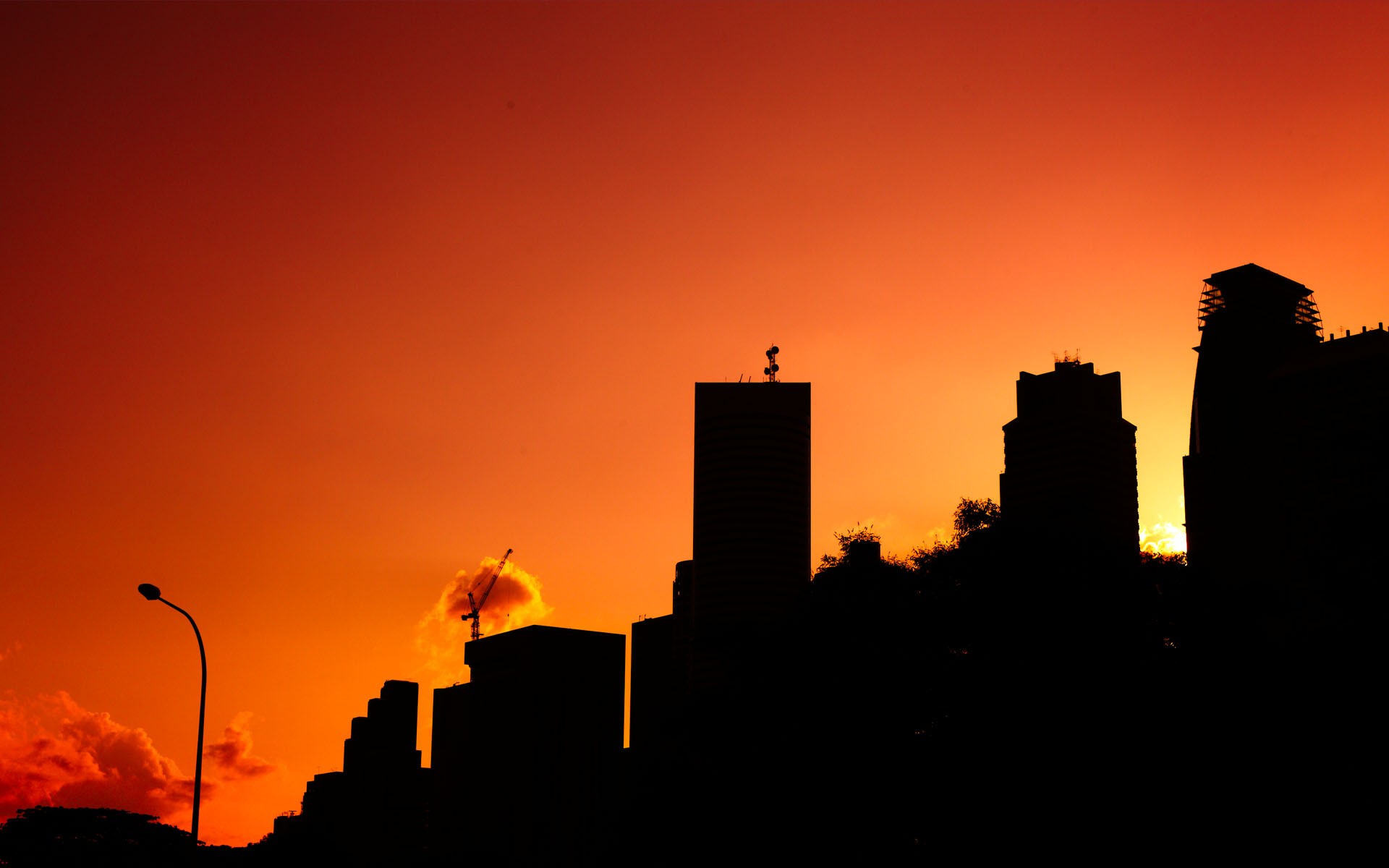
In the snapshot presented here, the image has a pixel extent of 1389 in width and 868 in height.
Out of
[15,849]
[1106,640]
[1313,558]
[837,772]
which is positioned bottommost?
[15,849]

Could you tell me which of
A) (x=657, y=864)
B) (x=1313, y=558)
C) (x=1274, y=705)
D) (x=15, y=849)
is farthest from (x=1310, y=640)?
(x=1313, y=558)

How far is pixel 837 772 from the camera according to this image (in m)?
50.4

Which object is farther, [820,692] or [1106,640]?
[820,692]

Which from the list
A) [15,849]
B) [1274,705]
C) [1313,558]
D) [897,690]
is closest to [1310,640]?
[1274,705]

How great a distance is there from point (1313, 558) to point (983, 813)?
166831mm

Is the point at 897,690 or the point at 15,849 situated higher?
the point at 897,690

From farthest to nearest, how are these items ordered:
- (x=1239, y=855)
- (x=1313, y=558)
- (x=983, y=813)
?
(x=1313, y=558) < (x=983, y=813) < (x=1239, y=855)

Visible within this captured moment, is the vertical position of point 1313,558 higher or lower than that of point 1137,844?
higher

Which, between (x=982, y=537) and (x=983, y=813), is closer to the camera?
(x=983, y=813)

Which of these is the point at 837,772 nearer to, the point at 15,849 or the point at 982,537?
the point at 982,537

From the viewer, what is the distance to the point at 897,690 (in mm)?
49875

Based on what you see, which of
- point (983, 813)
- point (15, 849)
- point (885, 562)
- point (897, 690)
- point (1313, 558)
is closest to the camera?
point (983, 813)

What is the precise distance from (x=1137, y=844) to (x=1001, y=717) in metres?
5.75

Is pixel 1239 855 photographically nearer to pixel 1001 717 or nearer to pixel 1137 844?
pixel 1137 844
